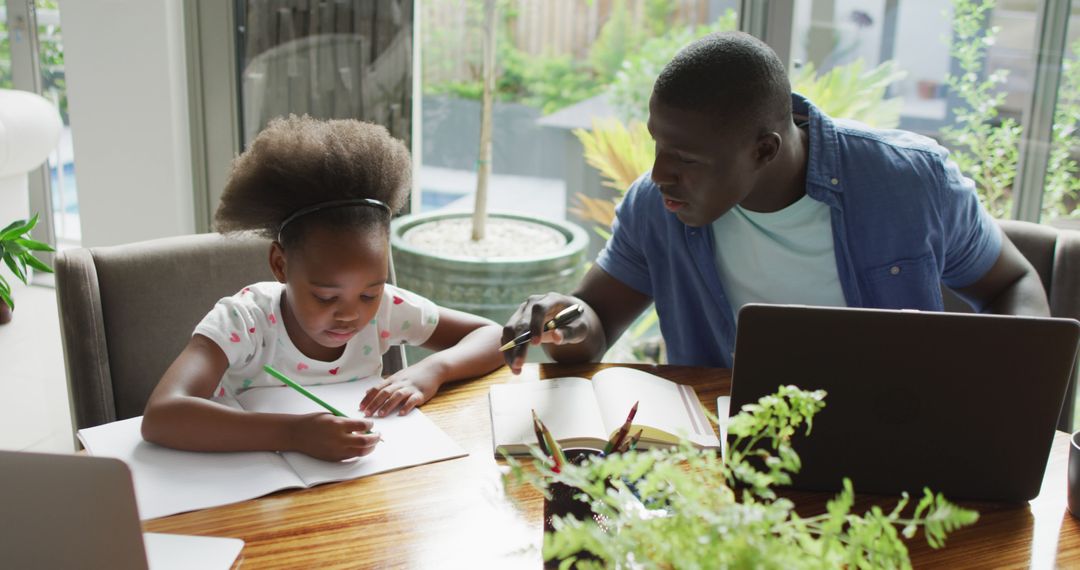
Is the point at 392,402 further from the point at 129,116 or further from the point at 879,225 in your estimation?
the point at 129,116

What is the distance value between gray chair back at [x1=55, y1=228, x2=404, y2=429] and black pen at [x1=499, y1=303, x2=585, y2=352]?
0.50 metres

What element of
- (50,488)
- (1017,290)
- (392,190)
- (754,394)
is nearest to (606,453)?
(754,394)

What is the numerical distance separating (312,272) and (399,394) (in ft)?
0.73

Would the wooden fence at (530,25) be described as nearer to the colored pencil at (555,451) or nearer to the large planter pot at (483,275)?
the large planter pot at (483,275)

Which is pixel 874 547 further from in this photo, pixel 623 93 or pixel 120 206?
pixel 120 206

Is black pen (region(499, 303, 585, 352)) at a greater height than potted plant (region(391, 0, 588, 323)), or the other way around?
black pen (region(499, 303, 585, 352))

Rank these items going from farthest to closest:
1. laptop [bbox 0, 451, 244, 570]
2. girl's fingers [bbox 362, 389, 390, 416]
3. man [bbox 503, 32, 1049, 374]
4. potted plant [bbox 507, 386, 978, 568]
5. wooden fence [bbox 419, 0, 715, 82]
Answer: wooden fence [bbox 419, 0, 715, 82]
man [bbox 503, 32, 1049, 374]
girl's fingers [bbox 362, 389, 390, 416]
laptop [bbox 0, 451, 244, 570]
potted plant [bbox 507, 386, 978, 568]

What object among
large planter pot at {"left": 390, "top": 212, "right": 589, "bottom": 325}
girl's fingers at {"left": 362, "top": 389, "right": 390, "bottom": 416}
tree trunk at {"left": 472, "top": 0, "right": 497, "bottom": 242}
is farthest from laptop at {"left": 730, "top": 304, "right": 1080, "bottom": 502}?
tree trunk at {"left": 472, "top": 0, "right": 497, "bottom": 242}

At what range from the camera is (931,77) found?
8.46 feet

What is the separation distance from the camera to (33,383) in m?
2.69

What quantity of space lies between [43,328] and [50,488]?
7.37 ft

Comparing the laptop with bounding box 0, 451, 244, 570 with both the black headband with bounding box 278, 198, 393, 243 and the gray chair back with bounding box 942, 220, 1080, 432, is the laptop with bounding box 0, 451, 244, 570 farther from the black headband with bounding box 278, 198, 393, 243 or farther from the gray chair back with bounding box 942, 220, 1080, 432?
the gray chair back with bounding box 942, 220, 1080, 432

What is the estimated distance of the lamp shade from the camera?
249 cm

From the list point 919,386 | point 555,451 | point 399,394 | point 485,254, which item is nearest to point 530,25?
point 485,254
